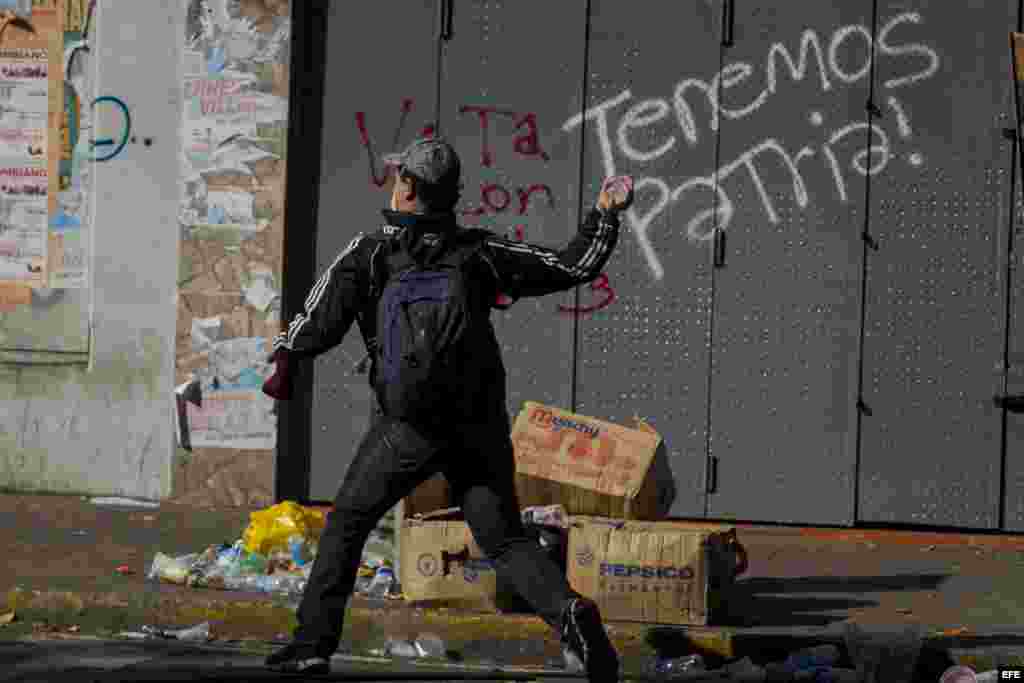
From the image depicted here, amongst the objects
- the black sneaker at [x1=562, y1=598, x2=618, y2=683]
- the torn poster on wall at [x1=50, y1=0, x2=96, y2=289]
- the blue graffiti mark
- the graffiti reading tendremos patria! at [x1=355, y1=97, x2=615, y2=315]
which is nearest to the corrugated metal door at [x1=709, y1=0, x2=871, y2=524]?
the graffiti reading tendremos patria! at [x1=355, y1=97, x2=615, y2=315]

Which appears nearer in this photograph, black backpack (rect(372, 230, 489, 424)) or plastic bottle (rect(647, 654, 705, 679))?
black backpack (rect(372, 230, 489, 424))

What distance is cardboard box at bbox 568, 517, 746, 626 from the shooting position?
777 centimetres

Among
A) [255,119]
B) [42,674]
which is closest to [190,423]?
[255,119]

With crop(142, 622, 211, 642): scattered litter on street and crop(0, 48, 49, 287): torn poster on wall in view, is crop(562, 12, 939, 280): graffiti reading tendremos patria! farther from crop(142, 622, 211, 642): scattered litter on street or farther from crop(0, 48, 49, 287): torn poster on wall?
crop(142, 622, 211, 642): scattered litter on street

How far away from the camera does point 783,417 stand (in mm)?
10195

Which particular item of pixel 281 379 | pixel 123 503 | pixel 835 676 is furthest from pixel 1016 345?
pixel 281 379

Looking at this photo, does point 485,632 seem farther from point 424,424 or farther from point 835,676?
point 424,424

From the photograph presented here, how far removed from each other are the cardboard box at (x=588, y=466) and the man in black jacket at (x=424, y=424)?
1.81m

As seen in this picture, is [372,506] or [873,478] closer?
[372,506]

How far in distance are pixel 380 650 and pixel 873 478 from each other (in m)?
3.32

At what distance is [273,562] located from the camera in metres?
8.61

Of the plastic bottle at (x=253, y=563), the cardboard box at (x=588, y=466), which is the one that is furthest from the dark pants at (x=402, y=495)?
the plastic bottle at (x=253, y=563)

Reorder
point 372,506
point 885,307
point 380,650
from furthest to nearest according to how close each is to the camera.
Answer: point 885,307, point 380,650, point 372,506

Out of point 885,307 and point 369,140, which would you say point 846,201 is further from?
point 369,140
